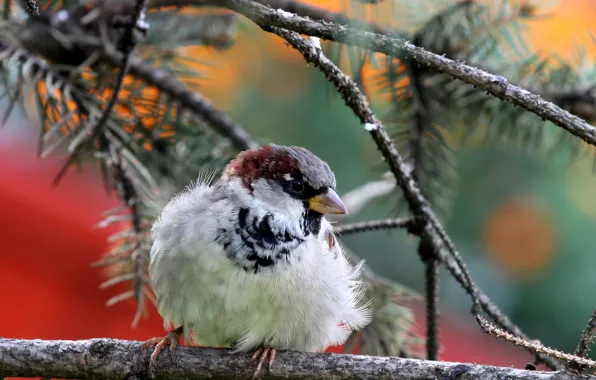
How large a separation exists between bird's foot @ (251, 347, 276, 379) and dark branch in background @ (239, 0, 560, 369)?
289mm

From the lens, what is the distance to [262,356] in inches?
43.8

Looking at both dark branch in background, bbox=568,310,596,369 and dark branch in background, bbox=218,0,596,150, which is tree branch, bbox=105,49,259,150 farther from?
dark branch in background, bbox=568,310,596,369

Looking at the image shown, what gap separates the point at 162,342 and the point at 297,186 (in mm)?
357

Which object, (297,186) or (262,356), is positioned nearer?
(262,356)

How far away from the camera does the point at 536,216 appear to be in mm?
2344

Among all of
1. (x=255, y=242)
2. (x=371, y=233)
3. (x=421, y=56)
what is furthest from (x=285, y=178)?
(x=371, y=233)

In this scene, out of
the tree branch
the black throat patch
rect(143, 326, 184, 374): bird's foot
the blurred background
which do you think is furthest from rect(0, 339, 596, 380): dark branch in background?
the blurred background

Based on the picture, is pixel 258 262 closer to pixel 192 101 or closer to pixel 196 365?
pixel 196 365

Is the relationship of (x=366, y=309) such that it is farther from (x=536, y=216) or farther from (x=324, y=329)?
(x=536, y=216)

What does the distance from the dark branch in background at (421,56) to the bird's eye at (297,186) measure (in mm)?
562

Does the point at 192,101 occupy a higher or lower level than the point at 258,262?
higher

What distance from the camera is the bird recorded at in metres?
1.17

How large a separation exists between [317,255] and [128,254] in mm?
345

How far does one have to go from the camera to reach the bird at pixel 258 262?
1167 millimetres
